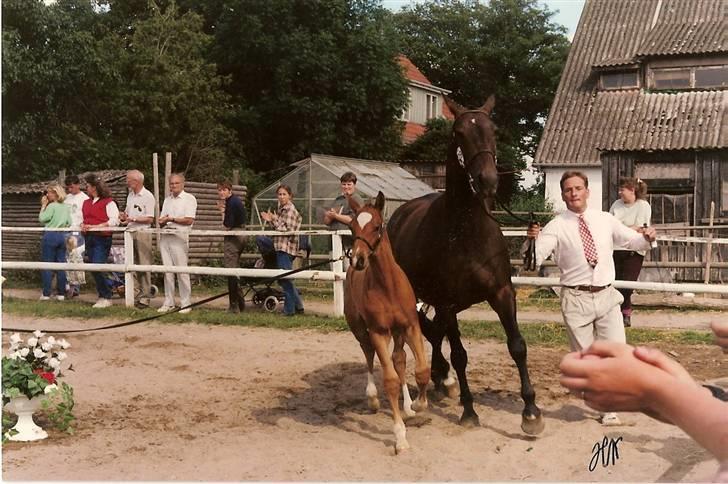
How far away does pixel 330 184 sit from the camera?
16094 mm

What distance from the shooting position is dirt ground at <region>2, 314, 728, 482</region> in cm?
445

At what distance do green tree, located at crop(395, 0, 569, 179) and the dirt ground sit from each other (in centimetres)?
390

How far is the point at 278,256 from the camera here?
1106 cm

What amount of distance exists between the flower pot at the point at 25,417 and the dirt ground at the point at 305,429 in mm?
73

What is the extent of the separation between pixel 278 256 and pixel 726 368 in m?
6.17

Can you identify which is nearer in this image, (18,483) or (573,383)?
(573,383)

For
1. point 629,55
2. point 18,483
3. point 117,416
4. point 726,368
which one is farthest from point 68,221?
point 629,55

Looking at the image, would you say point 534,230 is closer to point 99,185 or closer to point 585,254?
point 585,254

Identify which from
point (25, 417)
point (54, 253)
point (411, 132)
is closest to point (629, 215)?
point (411, 132)

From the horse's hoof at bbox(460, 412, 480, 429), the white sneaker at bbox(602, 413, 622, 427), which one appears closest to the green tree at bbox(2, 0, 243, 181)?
the horse's hoof at bbox(460, 412, 480, 429)

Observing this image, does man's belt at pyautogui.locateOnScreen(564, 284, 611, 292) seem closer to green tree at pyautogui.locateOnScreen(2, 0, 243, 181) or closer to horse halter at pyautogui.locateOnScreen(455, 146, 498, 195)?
horse halter at pyautogui.locateOnScreen(455, 146, 498, 195)

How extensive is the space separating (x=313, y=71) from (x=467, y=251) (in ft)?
26.0

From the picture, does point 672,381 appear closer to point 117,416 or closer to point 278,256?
point 117,416

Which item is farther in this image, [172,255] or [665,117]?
[665,117]
